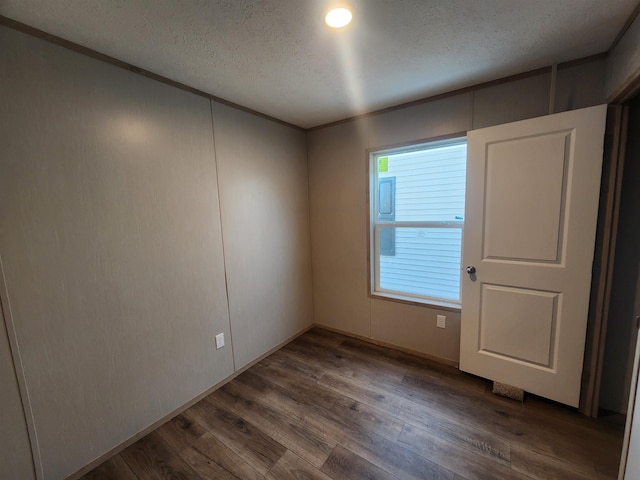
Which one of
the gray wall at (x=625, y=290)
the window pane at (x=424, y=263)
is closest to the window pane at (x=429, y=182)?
the window pane at (x=424, y=263)

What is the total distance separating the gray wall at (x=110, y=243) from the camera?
48.3 inches

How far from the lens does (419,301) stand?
7.88 feet

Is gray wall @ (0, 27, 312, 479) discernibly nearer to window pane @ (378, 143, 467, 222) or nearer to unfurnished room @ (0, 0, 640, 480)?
unfurnished room @ (0, 0, 640, 480)

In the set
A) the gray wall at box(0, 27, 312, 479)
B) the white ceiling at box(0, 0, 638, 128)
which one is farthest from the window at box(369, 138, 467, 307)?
the gray wall at box(0, 27, 312, 479)

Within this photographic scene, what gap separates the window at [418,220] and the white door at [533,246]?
0.87 feet

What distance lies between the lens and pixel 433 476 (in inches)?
53.1

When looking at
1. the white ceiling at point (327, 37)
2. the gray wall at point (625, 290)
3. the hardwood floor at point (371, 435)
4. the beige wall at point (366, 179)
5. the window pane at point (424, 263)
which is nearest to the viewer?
the white ceiling at point (327, 37)

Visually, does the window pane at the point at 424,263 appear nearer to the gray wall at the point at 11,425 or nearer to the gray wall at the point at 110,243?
the gray wall at the point at 110,243

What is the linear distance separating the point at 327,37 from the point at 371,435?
231 cm

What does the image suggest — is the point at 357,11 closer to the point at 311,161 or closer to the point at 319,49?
the point at 319,49

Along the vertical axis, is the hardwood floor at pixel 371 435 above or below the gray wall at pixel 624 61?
below

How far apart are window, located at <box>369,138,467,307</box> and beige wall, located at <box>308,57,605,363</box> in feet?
0.41

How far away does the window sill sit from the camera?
2.23 m

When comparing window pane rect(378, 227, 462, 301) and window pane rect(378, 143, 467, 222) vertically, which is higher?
window pane rect(378, 143, 467, 222)
